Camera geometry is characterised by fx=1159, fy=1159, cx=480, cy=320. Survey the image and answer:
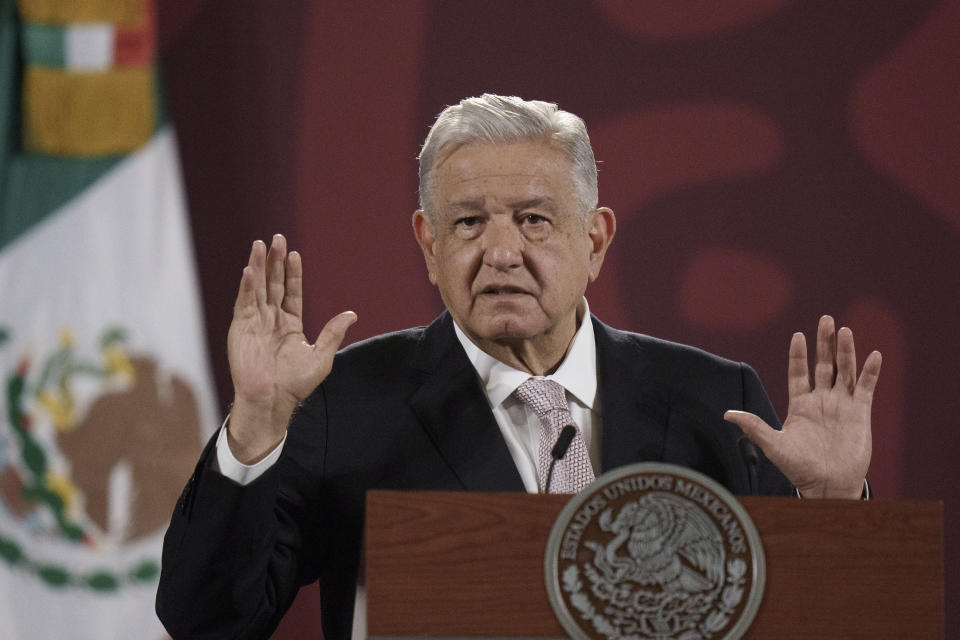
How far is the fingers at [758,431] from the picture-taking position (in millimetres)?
1671

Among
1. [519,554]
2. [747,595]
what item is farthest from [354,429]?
[747,595]

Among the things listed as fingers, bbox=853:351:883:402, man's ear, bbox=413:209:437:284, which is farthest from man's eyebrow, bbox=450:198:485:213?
fingers, bbox=853:351:883:402

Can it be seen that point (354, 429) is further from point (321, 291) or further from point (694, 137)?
point (694, 137)

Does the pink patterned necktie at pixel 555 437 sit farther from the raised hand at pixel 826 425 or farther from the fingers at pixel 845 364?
the fingers at pixel 845 364

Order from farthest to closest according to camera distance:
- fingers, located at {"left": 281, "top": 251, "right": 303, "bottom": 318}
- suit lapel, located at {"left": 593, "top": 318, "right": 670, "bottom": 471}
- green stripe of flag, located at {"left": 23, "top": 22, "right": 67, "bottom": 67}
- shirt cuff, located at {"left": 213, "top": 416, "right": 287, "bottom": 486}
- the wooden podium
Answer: green stripe of flag, located at {"left": 23, "top": 22, "right": 67, "bottom": 67} → suit lapel, located at {"left": 593, "top": 318, "right": 670, "bottom": 471} → fingers, located at {"left": 281, "top": 251, "right": 303, "bottom": 318} → shirt cuff, located at {"left": 213, "top": 416, "right": 287, "bottom": 486} → the wooden podium

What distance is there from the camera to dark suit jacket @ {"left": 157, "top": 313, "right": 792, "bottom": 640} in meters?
1.60

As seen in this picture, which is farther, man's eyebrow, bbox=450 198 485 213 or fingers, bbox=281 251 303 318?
man's eyebrow, bbox=450 198 485 213

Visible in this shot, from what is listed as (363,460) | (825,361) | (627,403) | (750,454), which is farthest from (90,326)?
(825,361)

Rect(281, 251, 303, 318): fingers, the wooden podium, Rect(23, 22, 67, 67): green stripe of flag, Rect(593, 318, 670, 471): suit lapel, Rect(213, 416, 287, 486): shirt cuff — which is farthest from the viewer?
Rect(23, 22, 67, 67): green stripe of flag

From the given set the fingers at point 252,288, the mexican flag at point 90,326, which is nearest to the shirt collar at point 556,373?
the fingers at point 252,288

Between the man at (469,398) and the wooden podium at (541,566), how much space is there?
36cm

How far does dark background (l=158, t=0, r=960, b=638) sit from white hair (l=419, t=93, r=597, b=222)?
1.22 metres

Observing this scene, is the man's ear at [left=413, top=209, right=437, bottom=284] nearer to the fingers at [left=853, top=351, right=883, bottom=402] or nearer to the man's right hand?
the man's right hand

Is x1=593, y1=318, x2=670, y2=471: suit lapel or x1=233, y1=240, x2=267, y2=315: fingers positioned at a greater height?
x1=233, y1=240, x2=267, y2=315: fingers
